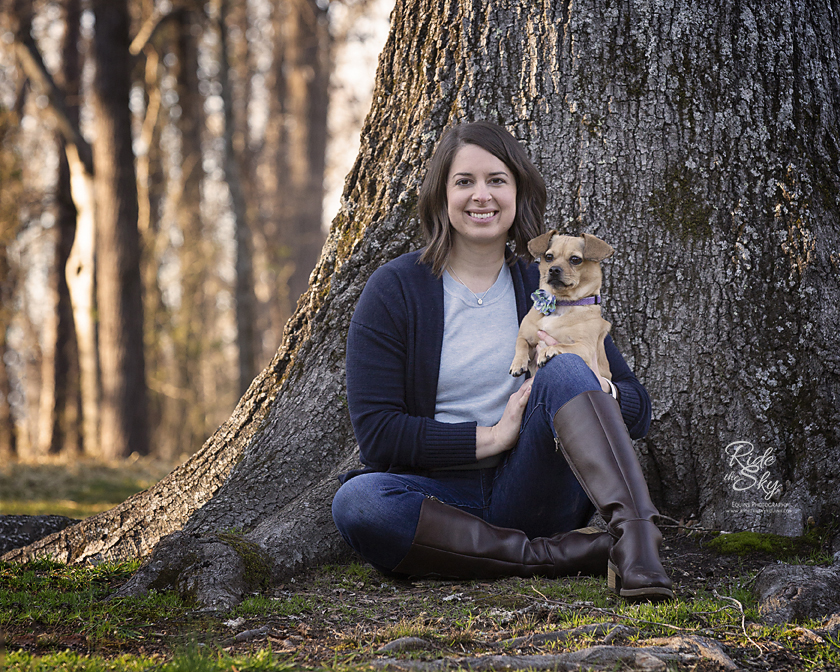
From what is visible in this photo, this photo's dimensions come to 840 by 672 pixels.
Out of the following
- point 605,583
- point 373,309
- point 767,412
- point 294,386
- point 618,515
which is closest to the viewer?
point 618,515

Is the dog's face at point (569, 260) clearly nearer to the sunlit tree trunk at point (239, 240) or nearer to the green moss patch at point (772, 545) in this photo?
the green moss patch at point (772, 545)

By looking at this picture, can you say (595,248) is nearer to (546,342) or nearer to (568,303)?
(568,303)

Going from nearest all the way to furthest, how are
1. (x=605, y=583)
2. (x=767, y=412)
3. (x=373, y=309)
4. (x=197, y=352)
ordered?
(x=605, y=583), (x=373, y=309), (x=767, y=412), (x=197, y=352)

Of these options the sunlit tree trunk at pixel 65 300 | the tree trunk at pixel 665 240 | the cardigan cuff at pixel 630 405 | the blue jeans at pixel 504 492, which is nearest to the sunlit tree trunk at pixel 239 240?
the sunlit tree trunk at pixel 65 300

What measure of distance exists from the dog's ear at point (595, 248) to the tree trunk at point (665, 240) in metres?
0.34

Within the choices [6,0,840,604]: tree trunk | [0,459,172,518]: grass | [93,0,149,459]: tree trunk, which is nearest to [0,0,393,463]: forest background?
[93,0,149,459]: tree trunk

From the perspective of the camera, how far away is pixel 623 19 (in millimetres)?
3551

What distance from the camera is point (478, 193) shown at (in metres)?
3.15

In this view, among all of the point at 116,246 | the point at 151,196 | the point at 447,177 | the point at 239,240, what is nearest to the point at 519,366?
the point at 447,177

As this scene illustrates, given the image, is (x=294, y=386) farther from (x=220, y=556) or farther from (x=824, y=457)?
(x=824, y=457)

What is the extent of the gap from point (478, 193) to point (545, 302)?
1.81 ft

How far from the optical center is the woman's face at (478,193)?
124 inches

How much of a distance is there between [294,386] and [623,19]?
7.82 feet

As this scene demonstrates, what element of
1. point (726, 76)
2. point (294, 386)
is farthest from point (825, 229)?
point (294, 386)
